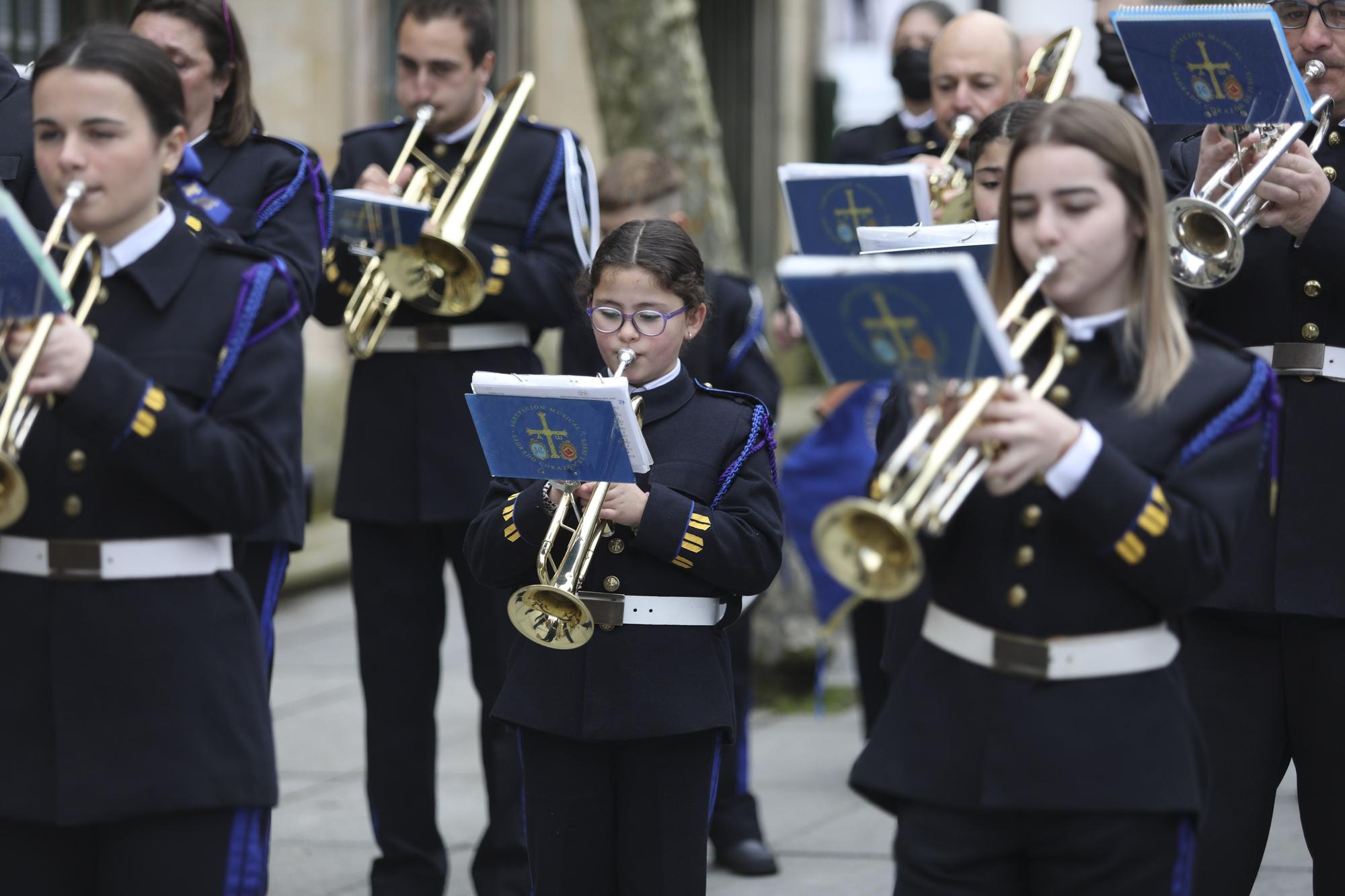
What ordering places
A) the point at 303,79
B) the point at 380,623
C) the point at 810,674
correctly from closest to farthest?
the point at 380,623 → the point at 810,674 → the point at 303,79

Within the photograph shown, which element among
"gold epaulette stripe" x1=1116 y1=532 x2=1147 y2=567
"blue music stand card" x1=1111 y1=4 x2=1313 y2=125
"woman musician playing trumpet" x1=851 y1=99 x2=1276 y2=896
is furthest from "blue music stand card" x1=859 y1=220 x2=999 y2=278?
"gold epaulette stripe" x1=1116 y1=532 x2=1147 y2=567

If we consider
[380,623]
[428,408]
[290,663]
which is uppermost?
[428,408]

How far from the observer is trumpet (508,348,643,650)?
11.5 feet

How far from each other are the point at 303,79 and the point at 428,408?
5.34 metres

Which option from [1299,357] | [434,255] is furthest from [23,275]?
[1299,357]

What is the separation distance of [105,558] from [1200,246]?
202 cm

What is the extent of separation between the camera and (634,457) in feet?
11.1

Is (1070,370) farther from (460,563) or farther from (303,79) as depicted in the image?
(303,79)

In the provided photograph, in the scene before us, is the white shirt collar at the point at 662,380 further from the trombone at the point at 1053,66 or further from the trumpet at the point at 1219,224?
→ the trombone at the point at 1053,66

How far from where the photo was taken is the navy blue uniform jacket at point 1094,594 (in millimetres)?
2840

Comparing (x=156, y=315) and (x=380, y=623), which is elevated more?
(x=156, y=315)

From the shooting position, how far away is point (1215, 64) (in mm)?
3578

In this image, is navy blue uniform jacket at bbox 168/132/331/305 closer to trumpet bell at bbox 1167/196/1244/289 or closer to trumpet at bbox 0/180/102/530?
trumpet at bbox 0/180/102/530

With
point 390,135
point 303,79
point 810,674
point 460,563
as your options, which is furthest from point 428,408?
point 303,79
